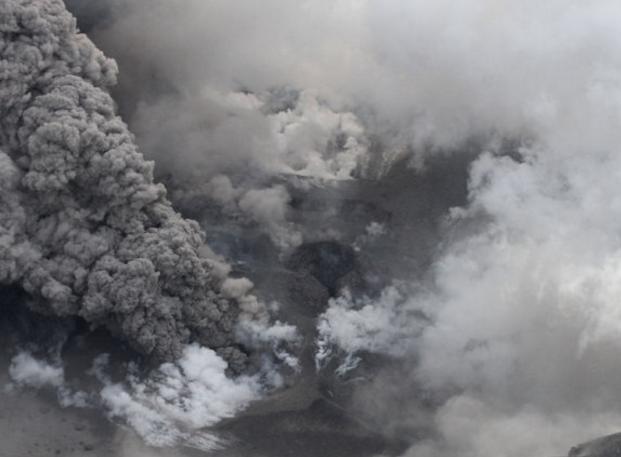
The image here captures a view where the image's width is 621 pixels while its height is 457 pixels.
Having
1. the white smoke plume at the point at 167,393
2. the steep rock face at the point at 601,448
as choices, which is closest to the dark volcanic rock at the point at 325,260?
the white smoke plume at the point at 167,393

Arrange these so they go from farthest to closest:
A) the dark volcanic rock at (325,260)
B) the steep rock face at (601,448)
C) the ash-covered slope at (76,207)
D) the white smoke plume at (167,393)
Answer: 1. the dark volcanic rock at (325,260)
2. the white smoke plume at (167,393)
3. the ash-covered slope at (76,207)
4. the steep rock face at (601,448)

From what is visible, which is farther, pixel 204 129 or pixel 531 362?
pixel 204 129

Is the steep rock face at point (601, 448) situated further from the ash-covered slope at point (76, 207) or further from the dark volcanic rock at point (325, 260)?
the ash-covered slope at point (76, 207)

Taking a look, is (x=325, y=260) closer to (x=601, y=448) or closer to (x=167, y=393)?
(x=167, y=393)

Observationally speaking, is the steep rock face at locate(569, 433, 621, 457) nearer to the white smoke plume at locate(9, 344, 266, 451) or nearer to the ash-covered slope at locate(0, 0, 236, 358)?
the white smoke plume at locate(9, 344, 266, 451)

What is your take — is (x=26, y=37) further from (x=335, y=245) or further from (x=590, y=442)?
(x=590, y=442)

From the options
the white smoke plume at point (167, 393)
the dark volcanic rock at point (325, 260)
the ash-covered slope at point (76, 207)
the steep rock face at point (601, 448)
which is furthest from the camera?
the dark volcanic rock at point (325, 260)

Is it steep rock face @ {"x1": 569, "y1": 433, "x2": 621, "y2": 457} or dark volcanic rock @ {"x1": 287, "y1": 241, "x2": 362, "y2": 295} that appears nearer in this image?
steep rock face @ {"x1": 569, "y1": 433, "x2": 621, "y2": 457}

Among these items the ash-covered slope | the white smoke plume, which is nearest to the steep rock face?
the white smoke plume

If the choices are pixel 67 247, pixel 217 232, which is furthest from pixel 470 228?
pixel 67 247
